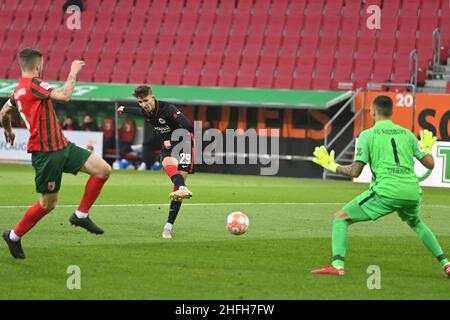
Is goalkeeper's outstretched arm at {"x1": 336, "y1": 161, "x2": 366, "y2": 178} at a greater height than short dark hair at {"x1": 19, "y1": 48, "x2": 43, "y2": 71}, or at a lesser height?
lesser

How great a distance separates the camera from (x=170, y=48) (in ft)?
108

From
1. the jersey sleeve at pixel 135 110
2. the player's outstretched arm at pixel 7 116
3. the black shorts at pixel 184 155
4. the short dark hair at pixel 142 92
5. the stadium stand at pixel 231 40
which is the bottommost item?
the black shorts at pixel 184 155

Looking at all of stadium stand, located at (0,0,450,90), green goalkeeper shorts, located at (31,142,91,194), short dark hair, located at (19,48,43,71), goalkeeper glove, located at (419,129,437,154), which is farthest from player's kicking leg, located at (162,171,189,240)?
stadium stand, located at (0,0,450,90)

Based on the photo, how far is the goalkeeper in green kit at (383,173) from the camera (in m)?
9.48

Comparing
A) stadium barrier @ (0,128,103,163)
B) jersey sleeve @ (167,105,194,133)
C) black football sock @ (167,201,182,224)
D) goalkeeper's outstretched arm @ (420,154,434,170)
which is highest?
stadium barrier @ (0,128,103,163)

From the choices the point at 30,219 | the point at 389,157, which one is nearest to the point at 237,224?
the point at 30,219

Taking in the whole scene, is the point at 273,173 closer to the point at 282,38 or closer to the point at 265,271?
the point at 282,38

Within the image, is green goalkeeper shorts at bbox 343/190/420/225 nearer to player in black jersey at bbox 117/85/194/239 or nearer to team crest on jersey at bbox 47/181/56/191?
team crest on jersey at bbox 47/181/56/191

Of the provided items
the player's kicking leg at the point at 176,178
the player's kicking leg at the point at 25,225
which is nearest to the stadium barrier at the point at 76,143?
the player's kicking leg at the point at 176,178

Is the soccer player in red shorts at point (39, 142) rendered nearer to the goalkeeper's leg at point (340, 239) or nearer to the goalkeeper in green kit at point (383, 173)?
the goalkeeper in green kit at point (383, 173)

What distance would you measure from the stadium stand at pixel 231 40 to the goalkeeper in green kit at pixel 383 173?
19.5 meters

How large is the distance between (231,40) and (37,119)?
2211 cm

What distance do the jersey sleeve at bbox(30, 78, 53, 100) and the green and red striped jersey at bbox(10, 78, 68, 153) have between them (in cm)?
5

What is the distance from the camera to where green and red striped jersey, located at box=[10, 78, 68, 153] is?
10375mm
